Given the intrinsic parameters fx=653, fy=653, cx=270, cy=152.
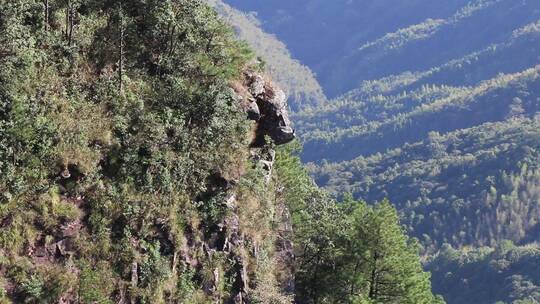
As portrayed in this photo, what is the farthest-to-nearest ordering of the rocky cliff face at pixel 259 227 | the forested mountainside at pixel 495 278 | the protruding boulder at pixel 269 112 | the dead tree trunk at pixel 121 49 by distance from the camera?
the forested mountainside at pixel 495 278 < the protruding boulder at pixel 269 112 < the rocky cliff face at pixel 259 227 < the dead tree trunk at pixel 121 49

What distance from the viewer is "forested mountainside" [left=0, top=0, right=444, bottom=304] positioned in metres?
21.7

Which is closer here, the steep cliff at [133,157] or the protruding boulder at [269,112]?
the steep cliff at [133,157]

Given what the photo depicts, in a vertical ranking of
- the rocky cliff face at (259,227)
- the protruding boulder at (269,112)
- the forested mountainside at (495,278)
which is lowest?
the rocky cliff face at (259,227)

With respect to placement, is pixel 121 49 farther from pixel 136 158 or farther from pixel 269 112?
pixel 269 112

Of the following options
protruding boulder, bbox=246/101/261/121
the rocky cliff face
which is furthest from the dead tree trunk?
protruding boulder, bbox=246/101/261/121

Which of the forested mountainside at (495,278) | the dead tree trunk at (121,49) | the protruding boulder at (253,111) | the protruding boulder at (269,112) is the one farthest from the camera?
the forested mountainside at (495,278)

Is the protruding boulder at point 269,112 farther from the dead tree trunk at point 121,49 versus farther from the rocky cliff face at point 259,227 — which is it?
the dead tree trunk at point 121,49

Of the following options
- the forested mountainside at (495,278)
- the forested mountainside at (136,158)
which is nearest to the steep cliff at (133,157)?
the forested mountainside at (136,158)

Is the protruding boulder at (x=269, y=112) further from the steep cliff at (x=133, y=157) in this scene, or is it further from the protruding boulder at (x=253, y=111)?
the protruding boulder at (x=253, y=111)

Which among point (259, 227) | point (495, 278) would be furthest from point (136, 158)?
point (495, 278)

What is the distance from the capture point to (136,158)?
81.4 ft

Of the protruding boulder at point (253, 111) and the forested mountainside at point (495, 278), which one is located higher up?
the forested mountainside at point (495, 278)

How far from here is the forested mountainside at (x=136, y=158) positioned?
21.7 meters

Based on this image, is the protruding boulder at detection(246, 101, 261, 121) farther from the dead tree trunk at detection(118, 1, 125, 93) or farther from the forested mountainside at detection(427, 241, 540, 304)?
the forested mountainside at detection(427, 241, 540, 304)
